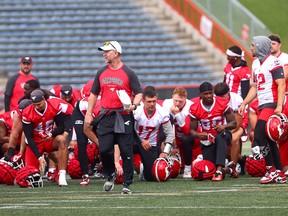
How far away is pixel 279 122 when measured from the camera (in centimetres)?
1268

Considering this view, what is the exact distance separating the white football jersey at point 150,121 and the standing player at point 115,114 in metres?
2.44

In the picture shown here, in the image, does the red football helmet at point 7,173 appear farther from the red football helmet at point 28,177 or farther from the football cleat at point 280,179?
the football cleat at point 280,179

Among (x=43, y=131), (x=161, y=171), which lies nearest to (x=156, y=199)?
(x=161, y=171)

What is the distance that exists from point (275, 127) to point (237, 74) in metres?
4.40

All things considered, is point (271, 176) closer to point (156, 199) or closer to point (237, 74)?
point (156, 199)

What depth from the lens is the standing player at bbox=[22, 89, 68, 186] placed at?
1377 centimetres

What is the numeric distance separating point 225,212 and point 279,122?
3.38 meters

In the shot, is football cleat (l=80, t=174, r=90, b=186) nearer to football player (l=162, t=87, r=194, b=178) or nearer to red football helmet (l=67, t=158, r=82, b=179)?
red football helmet (l=67, t=158, r=82, b=179)

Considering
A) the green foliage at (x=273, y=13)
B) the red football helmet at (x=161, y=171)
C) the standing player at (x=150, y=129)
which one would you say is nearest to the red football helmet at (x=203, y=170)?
the red football helmet at (x=161, y=171)

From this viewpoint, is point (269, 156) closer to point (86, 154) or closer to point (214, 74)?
point (86, 154)

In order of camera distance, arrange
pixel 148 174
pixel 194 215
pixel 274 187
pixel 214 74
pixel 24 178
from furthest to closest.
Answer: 1. pixel 214 74
2. pixel 148 174
3. pixel 24 178
4. pixel 274 187
5. pixel 194 215

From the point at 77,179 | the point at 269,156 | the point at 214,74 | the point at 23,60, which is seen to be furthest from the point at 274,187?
the point at 214,74

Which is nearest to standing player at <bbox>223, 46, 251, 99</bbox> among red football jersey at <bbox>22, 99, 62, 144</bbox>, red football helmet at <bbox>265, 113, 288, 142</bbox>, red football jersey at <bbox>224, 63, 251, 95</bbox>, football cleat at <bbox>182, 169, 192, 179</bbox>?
red football jersey at <bbox>224, 63, 251, 95</bbox>

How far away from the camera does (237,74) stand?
1694cm
